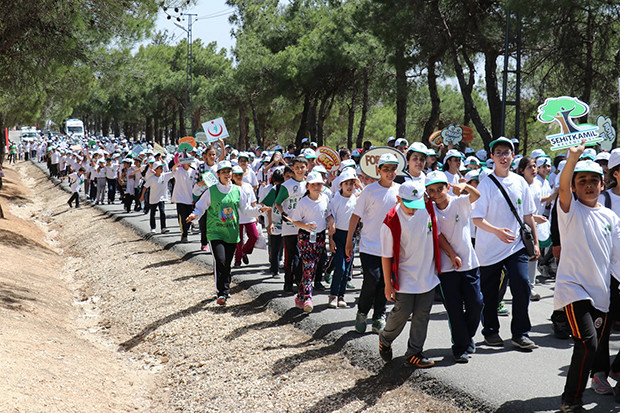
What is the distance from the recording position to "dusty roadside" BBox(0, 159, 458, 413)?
651cm

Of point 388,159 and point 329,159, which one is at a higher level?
point 329,159

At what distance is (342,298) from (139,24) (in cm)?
931

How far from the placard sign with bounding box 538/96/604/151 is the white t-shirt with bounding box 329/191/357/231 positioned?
10.8 feet

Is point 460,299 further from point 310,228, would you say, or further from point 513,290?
point 310,228

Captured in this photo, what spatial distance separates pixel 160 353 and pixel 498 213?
4.62m

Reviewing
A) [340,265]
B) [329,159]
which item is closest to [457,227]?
[340,265]

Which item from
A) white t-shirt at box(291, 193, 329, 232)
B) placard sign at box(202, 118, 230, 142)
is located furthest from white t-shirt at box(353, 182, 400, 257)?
placard sign at box(202, 118, 230, 142)

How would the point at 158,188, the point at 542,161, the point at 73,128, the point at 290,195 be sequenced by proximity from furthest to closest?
the point at 73,128
the point at 158,188
the point at 542,161
the point at 290,195

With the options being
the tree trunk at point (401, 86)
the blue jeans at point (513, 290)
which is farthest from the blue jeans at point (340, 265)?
the tree trunk at point (401, 86)

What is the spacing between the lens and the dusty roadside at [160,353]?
21.4ft

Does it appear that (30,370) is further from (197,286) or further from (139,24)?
(139,24)

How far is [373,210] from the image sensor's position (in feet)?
23.9

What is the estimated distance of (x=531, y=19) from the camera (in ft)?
63.1

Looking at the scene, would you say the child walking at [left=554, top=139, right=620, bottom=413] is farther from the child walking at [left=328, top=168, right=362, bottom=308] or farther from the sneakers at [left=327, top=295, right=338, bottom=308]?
the sneakers at [left=327, top=295, right=338, bottom=308]
